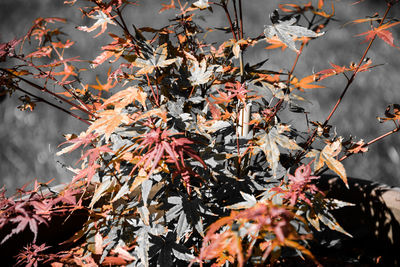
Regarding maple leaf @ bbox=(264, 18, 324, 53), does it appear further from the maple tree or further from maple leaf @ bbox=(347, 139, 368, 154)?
maple leaf @ bbox=(347, 139, 368, 154)

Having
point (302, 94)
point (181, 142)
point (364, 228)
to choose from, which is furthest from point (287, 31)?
point (302, 94)

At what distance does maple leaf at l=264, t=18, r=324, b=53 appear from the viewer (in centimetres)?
63

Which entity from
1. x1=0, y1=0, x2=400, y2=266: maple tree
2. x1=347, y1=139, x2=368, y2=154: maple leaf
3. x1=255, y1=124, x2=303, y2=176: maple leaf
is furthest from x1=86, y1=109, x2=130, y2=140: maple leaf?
x1=347, y1=139, x2=368, y2=154: maple leaf

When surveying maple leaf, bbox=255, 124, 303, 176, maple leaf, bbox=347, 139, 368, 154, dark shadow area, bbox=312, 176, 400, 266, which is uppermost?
maple leaf, bbox=255, 124, 303, 176

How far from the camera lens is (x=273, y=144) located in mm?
717

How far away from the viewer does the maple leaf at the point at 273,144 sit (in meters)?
0.69

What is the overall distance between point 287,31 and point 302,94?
1318 mm

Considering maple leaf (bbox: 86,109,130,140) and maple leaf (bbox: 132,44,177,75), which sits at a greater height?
maple leaf (bbox: 132,44,177,75)

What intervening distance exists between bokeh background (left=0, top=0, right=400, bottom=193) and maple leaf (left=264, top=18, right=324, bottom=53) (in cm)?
116

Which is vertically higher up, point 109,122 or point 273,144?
point 109,122

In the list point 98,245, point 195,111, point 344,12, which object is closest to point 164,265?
point 98,245

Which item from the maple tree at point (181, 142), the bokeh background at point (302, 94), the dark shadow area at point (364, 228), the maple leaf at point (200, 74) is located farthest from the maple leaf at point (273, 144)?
the bokeh background at point (302, 94)

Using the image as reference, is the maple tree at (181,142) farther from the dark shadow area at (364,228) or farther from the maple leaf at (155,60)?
the dark shadow area at (364,228)

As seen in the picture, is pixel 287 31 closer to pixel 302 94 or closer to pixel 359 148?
pixel 359 148
